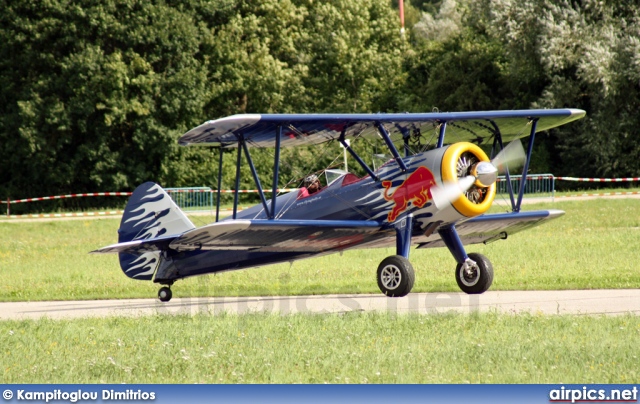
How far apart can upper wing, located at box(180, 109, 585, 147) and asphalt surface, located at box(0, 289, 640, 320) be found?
7.69ft

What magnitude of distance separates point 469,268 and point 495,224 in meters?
1.38

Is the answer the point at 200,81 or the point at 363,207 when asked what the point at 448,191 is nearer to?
the point at 363,207

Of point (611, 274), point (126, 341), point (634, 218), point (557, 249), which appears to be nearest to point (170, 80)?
point (634, 218)

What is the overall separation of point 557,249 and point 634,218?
7401mm

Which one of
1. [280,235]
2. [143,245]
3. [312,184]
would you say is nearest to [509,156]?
[312,184]

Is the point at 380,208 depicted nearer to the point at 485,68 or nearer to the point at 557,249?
the point at 557,249

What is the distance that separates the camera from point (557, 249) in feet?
60.6

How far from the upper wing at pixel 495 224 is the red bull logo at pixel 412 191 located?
1202 millimetres

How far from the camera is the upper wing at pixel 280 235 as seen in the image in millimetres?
11273

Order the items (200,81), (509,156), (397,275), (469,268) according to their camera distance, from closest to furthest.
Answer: (397,275), (469,268), (509,156), (200,81)

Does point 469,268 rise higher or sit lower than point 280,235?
lower

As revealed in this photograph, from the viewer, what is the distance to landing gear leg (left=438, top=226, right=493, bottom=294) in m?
12.2

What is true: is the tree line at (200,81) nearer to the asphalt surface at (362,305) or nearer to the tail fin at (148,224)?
the tail fin at (148,224)

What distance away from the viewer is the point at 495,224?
13.4 m
